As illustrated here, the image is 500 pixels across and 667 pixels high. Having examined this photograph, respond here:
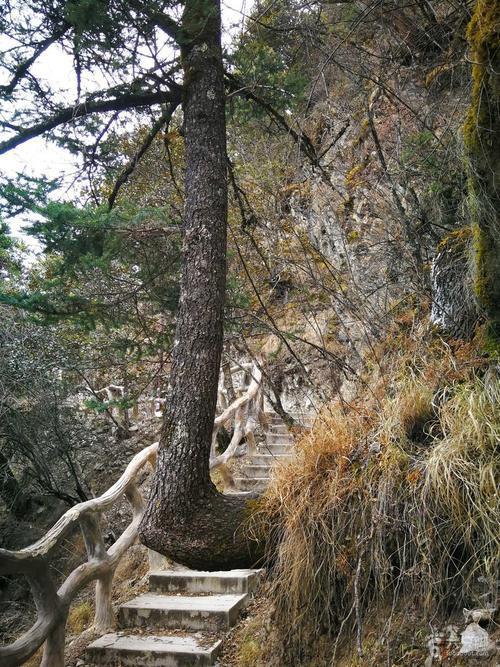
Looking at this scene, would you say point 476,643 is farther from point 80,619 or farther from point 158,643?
point 80,619

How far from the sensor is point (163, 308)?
190 inches

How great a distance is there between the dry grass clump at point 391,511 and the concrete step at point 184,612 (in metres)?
1.85

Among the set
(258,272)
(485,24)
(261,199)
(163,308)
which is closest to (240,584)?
(163,308)

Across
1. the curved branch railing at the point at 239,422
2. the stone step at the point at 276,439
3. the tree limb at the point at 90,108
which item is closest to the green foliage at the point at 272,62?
the tree limb at the point at 90,108

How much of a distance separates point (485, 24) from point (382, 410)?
1959 mm

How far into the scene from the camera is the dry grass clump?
2320 millimetres

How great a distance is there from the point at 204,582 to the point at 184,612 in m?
0.56

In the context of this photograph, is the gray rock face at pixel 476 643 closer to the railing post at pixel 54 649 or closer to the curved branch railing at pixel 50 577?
the curved branch railing at pixel 50 577

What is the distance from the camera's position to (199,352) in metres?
2.90

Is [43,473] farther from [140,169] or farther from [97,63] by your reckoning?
[97,63]

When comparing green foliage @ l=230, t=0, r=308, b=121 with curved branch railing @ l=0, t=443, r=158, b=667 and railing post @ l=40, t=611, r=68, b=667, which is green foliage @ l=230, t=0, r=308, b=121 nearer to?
curved branch railing @ l=0, t=443, r=158, b=667

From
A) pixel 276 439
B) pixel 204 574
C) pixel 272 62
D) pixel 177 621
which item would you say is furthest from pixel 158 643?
pixel 276 439

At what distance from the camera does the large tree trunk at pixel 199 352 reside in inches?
101

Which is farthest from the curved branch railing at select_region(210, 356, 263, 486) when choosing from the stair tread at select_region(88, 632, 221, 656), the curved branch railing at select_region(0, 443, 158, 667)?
the stair tread at select_region(88, 632, 221, 656)
